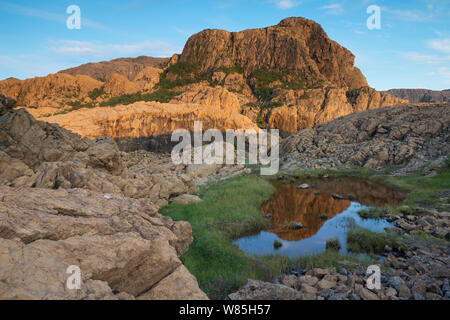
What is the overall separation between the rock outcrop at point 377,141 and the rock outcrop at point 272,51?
137ft

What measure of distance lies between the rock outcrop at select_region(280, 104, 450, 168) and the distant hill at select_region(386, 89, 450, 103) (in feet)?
370

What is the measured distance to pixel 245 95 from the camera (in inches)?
2766

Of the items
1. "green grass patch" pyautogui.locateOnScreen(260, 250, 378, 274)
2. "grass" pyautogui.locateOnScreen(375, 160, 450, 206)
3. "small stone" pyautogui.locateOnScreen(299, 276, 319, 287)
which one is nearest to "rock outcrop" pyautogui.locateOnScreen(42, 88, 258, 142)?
"grass" pyautogui.locateOnScreen(375, 160, 450, 206)

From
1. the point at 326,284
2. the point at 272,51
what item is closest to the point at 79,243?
the point at 326,284

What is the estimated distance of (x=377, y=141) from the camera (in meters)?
32.2

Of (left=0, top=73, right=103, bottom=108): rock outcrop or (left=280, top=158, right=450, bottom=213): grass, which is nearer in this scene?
(left=280, top=158, right=450, bottom=213): grass

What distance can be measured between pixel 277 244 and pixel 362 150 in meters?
25.8

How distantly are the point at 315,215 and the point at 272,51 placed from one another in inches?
2894

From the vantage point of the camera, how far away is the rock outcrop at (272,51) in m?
77.1

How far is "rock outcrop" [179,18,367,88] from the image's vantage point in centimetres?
7712

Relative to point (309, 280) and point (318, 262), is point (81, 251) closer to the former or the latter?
point (309, 280)

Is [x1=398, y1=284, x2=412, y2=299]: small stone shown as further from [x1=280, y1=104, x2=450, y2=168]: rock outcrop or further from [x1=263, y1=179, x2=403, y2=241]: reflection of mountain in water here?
[x1=280, y1=104, x2=450, y2=168]: rock outcrop
